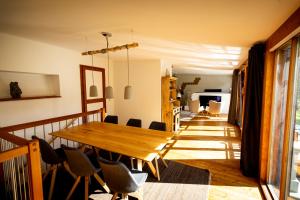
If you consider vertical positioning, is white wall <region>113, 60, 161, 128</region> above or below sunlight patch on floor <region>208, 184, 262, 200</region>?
above

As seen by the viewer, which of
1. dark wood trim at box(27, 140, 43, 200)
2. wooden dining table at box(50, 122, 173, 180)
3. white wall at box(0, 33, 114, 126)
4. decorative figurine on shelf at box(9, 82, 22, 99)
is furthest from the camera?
decorative figurine on shelf at box(9, 82, 22, 99)

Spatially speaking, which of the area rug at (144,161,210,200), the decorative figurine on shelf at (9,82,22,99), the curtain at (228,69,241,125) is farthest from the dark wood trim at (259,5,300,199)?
the curtain at (228,69,241,125)

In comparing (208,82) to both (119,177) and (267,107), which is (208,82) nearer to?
(267,107)

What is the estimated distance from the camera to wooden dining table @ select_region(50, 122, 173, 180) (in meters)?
2.06

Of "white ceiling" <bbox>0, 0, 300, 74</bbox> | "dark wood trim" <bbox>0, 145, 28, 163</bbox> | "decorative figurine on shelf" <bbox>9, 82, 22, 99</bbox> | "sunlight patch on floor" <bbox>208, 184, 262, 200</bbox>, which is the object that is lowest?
"sunlight patch on floor" <bbox>208, 184, 262, 200</bbox>

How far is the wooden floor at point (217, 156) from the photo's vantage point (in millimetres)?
2508

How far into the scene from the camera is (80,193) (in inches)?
94.0

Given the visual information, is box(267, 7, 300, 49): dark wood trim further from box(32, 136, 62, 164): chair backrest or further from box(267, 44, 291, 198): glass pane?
box(32, 136, 62, 164): chair backrest

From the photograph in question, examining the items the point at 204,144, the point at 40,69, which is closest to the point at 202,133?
the point at 204,144

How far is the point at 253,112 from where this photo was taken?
9.27 ft

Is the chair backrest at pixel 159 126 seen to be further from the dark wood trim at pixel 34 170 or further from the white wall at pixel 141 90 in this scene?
the dark wood trim at pixel 34 170

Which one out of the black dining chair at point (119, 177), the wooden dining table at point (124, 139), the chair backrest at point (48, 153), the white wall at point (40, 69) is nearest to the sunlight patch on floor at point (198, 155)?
the wooden dining table at point (124, 139)

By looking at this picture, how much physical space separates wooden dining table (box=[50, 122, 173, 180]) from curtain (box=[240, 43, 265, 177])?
4.52 feet

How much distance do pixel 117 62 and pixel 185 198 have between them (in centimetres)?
418
